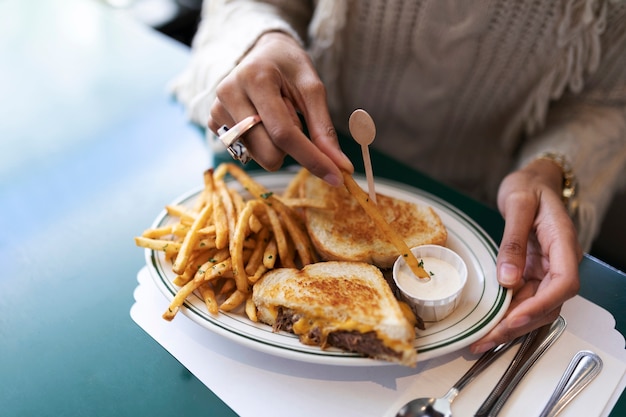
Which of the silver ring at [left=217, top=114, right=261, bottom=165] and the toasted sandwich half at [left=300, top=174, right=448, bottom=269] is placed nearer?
the silver ring at [left=217, top=114, right=261, bottom=165]

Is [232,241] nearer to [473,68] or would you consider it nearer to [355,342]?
[355,342]

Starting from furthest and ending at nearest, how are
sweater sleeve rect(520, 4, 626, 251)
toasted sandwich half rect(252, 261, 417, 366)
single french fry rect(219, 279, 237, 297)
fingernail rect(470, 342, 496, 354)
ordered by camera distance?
sweater sleeve rect(520, 4, 626, 251) → single french fry rect(219, 279, 237, 297) → fingernail rect(470, 342, 496, 354) → toasted sandwich half rect(252, 261, 417, 366)

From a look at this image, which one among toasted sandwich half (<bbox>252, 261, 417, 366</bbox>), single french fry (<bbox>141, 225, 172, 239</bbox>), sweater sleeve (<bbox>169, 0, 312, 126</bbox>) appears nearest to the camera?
toasted sandwich half (<bbox>252, 261, 417, 366</bbox>)

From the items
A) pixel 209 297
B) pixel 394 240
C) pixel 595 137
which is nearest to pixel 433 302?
pixel 394 240

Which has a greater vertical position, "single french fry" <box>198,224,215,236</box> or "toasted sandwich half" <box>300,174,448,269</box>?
"single french fry" <box>198,224,215,236</box>

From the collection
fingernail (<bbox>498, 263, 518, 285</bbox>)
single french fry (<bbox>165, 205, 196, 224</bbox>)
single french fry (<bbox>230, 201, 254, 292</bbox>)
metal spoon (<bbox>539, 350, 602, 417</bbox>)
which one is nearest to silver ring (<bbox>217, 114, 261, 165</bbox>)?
single french fry (<bbox>230, 201, 254, 292</bbox>)

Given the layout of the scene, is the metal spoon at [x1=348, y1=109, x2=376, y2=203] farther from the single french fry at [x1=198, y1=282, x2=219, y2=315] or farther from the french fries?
the single french fry at [x1=198, y1=282, x2=219, y2=315]

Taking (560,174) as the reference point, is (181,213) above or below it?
above

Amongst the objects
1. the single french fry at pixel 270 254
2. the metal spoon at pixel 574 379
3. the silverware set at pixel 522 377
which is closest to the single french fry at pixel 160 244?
the single french fry at pixel 270 254
